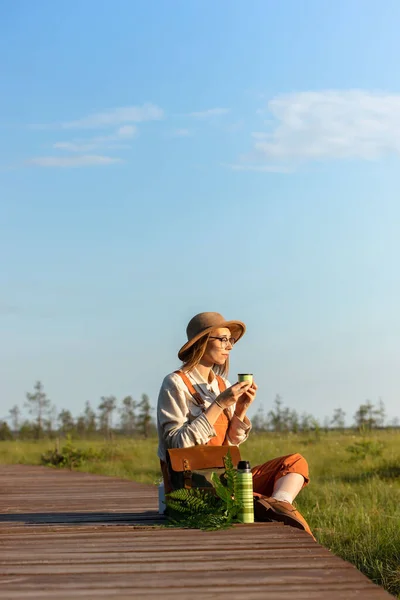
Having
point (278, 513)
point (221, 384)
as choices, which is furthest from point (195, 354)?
point (278, 513)

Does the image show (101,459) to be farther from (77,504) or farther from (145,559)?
(145,559)

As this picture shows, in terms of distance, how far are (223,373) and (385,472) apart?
884 centimetres

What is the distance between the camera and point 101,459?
18594mm

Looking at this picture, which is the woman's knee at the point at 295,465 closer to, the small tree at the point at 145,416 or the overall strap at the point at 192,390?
the overall strap at the point at 192,390

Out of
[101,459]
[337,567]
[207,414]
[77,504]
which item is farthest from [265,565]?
[101,459]

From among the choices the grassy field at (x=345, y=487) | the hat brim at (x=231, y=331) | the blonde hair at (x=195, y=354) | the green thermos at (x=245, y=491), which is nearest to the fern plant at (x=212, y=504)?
the green thermos at (x=245, y=491)

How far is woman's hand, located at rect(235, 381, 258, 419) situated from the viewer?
5.59 metres

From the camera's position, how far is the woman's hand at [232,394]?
17.9 feet

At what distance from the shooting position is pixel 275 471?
5.88 meters

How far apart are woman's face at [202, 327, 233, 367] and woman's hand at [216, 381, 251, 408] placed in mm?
411

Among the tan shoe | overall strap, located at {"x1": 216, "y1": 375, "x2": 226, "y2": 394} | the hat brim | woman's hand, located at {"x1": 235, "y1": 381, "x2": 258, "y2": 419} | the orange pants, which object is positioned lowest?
the tan shoe

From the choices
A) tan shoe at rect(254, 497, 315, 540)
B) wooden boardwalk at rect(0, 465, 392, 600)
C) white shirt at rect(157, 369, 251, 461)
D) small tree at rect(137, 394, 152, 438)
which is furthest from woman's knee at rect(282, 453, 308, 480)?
small tree at rect(137, 394, 152, 438)

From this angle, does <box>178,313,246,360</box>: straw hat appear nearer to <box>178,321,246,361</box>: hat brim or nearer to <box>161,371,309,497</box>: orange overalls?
<box>178,321,246,361</box>: hat brim

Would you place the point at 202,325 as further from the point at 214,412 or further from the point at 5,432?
the point at 5,432
